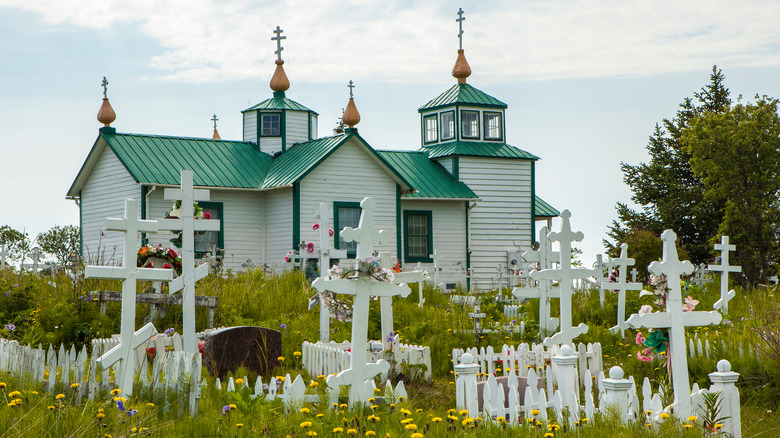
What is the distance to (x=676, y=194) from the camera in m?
34.8

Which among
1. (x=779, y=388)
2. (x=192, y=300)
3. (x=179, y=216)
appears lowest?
(x=779, y=388)

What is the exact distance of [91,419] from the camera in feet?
19.9

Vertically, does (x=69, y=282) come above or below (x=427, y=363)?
above

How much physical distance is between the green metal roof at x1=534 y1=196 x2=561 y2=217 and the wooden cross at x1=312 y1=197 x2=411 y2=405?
2229 centimetres

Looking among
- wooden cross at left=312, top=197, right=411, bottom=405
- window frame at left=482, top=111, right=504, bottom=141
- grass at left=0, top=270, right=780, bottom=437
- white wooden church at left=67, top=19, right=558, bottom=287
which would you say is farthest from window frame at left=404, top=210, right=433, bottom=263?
wooden cross at left=312, top=197, right=411, bottom=405

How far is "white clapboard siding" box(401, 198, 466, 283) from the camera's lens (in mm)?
25531

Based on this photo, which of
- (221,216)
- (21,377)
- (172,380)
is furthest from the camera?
(221,216)

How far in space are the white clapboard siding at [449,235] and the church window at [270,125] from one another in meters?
4.52

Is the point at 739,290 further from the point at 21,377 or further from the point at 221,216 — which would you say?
the point at 21,377

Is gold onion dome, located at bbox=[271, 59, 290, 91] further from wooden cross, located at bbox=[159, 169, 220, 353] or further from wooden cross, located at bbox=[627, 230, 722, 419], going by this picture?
wooden cross, located at bbox=[627, 230, 722, 419]

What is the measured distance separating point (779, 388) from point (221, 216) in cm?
1632

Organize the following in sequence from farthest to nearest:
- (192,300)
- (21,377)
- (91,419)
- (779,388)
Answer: (192,300)
(779,388)
(21,377)
(91,419)

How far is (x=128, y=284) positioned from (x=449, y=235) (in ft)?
59.8

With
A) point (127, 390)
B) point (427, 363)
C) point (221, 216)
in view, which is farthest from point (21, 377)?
point (221, 216)
